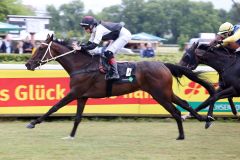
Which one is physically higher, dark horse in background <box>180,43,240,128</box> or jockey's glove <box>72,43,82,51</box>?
jockey's glove <box>72,43,82,51</box>

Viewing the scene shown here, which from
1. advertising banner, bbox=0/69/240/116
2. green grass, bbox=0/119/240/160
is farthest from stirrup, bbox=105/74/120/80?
advertising banner, bbox=0/69/240/116

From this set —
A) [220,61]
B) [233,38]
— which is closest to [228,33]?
[220,61]

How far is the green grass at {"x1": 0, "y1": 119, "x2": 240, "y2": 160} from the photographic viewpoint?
8461 mm

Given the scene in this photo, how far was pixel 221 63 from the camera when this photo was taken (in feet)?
36.4

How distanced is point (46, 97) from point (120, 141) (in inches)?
119

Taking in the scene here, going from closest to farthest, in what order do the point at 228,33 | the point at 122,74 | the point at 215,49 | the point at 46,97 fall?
the point at 122,74, the point at 215,49, the point at 228,33, the point at 46,97

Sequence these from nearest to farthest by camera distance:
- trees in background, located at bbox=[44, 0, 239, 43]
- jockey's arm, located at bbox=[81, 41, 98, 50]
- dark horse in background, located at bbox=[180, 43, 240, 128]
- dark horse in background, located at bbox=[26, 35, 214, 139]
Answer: jockey's arm, located at bbox=[81, 41, 98, 50]
dark horse in background, located at bbox=[26, 35, 214, 139]
dark horse in background, located at bbox=[180, 43, 240, 128]
trees in background, located at bbox=[44, 0, 239, 43]

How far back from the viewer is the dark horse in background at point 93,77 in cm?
1020

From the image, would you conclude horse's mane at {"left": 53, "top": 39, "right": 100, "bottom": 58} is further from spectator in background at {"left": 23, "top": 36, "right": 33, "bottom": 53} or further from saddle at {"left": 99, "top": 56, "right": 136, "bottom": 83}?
spectator in background at {"left": 23, "top": 36, "right": 33, "bottom": 53}

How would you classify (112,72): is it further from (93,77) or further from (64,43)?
(64,43)

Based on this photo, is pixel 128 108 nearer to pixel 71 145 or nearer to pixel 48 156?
pixel 71 145

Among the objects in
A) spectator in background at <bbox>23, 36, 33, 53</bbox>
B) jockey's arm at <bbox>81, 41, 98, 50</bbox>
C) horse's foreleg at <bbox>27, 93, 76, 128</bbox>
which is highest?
jockey's arm at <bbox>81, 41, 98, 50</bbox>

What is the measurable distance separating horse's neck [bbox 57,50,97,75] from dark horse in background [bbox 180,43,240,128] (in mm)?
2006

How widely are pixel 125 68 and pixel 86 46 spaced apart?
885 millimetres
